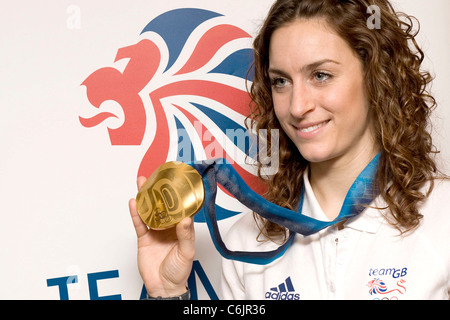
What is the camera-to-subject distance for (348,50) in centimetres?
137

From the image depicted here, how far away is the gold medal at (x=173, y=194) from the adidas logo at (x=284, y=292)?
33 cm

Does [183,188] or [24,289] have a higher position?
[183,188]

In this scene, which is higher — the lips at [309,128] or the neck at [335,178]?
the lips at [309,128]

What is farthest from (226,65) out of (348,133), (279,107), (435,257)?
(435,257)

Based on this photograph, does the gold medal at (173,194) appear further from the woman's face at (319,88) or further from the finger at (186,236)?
the woman's face at (319,88)

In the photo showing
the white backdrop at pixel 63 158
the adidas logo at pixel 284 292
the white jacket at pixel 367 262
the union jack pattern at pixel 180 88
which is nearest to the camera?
the white jacket at pixel 367 262

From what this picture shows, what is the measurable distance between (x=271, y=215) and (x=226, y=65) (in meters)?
0.63

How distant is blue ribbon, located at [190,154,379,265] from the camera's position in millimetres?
1374

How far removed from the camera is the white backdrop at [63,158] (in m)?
1.57

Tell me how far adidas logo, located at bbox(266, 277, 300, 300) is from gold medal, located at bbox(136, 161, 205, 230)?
327 mm

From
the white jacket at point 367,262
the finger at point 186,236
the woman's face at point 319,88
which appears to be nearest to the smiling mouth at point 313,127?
the woman's face at point 319,88

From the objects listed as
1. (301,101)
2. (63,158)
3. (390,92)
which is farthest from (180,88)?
(390,92)

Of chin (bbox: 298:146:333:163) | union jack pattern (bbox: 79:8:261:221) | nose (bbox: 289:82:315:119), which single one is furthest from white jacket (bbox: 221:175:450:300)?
union jack pattern (bbox: 79:8:261:221)
